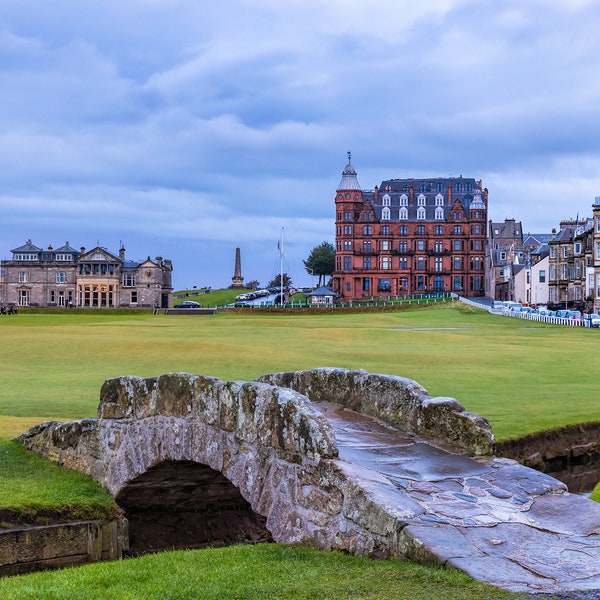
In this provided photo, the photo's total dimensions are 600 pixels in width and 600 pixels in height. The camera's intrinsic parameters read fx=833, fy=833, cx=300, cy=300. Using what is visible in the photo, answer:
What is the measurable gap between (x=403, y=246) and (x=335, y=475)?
137m

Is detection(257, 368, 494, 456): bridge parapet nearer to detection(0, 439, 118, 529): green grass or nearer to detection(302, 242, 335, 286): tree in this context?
detection(0, 439, 118, 529): green grass

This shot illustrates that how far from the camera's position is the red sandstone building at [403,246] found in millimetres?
144375

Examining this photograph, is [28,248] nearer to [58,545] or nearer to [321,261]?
[321,261]

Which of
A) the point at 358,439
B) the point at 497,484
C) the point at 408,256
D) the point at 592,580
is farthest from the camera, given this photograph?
the point at 408,256

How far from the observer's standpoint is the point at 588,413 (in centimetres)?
2436

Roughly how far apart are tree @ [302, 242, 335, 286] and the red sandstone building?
39.3m

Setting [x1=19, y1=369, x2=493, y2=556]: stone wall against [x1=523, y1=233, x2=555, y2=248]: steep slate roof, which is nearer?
[x1=19, y1=369, x2=493, y2=556]: stone wall

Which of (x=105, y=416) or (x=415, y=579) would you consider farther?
(x=105, y=416)

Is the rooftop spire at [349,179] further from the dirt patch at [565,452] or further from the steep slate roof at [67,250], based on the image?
the dirt patch at [565,452]

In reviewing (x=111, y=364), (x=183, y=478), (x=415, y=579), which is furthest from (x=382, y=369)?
(x=415, y=579)

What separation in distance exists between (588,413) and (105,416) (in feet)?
49.0

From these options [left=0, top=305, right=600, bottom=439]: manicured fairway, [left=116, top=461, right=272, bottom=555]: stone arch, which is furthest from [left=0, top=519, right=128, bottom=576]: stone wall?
[left=0, top=305, right=600, bottom=439]: manicured fairway

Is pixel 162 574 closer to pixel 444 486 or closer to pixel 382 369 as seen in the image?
pixel 444 486

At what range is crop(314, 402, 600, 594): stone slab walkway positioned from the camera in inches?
321
